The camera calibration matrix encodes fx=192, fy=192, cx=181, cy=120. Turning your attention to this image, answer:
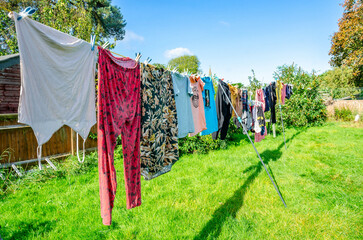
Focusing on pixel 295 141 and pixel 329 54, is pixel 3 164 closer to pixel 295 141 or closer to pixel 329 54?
pixel 295 141

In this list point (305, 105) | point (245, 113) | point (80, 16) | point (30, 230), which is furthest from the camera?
point (305, 105)

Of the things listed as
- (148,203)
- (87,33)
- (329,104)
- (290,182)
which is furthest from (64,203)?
(329,104)

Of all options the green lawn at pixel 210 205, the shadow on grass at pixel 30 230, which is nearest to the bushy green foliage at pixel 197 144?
the green lawn at pixel 210 205

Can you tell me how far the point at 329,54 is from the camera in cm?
1717

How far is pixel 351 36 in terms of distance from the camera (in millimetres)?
14922

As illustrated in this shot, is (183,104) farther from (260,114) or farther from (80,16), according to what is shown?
(80,16)

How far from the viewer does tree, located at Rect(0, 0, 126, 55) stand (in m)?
6.65

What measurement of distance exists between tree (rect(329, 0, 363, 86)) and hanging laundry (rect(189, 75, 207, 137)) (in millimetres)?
17374

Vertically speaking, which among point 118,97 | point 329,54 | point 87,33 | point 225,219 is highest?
point 329,54

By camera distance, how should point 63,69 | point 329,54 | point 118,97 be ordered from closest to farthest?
point 63,69 → point 118,97 → point 329,54

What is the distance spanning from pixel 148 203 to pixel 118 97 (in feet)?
7.63

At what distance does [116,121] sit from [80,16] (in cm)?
783

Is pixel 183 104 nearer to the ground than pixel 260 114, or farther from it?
farther from it

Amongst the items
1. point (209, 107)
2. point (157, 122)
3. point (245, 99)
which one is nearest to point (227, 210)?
point (209, 107)
